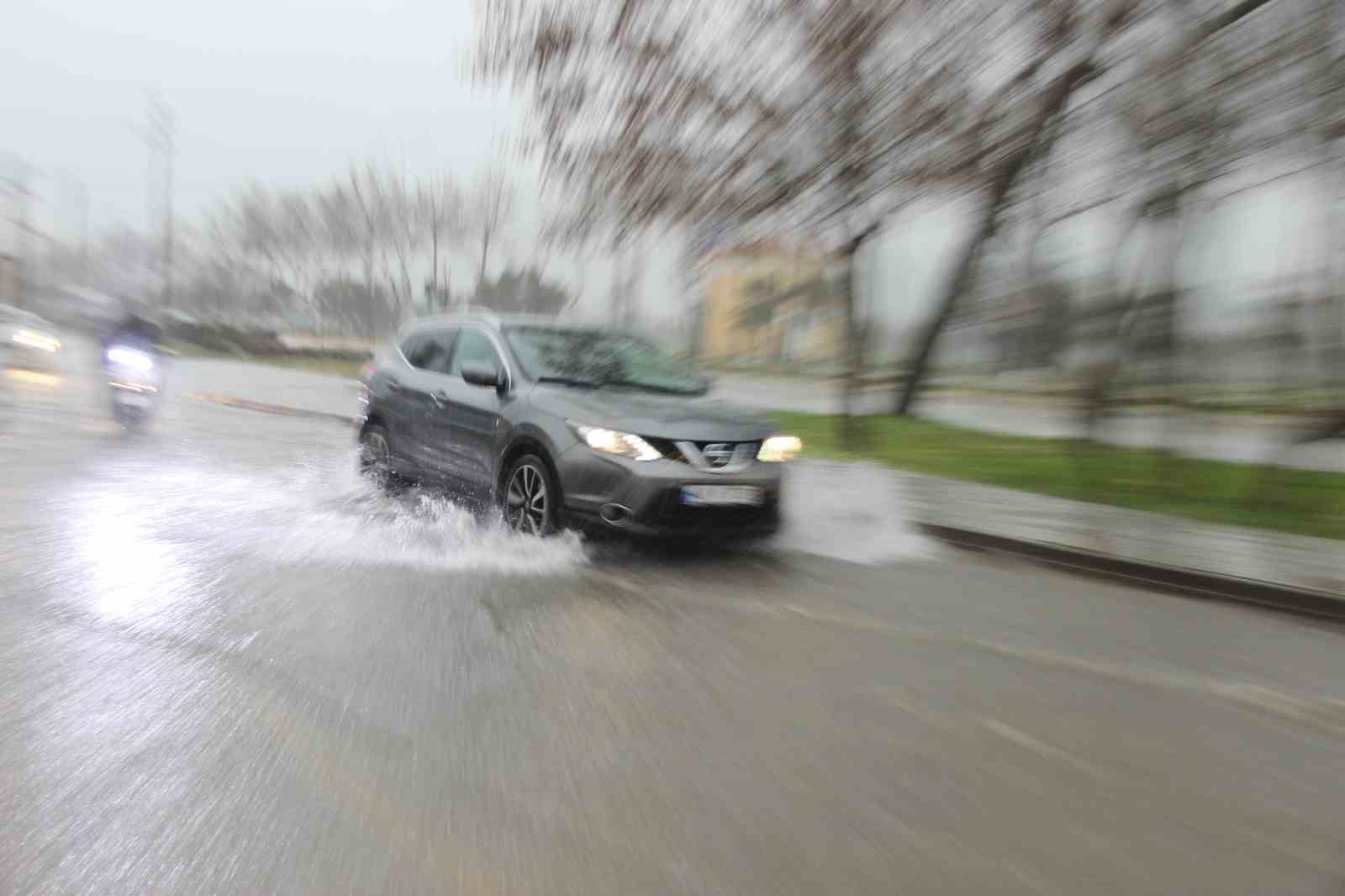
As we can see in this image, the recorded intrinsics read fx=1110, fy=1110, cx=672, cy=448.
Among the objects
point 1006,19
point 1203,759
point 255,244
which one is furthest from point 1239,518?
point 255,244

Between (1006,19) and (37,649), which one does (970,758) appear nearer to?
(37,649)

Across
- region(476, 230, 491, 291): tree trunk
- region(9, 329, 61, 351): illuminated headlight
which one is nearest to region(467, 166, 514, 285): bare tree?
region(476, 230, 491, 291): tree trunk

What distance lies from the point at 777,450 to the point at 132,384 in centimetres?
1105

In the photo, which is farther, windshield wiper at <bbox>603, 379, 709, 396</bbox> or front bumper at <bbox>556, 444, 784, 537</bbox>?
windshield wiper at <bbox>603, 379, 709, 396</bbox>

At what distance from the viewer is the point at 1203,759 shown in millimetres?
4020

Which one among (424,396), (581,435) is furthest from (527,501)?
(424,396)

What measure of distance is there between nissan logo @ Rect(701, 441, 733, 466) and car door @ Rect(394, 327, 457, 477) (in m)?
2.50

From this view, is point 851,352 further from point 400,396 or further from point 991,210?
point 400,396

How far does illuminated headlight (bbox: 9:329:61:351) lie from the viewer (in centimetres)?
2756

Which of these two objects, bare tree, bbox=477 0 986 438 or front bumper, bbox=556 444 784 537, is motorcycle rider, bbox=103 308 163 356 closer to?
bare tree, bbox=477 0 986 438

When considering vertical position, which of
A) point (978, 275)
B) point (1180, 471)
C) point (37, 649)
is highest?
point (978, 275)

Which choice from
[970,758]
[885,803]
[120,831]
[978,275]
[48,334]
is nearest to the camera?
[120,831]

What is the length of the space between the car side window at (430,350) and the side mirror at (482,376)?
103 cm

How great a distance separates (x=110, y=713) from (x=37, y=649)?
40.7 inches
